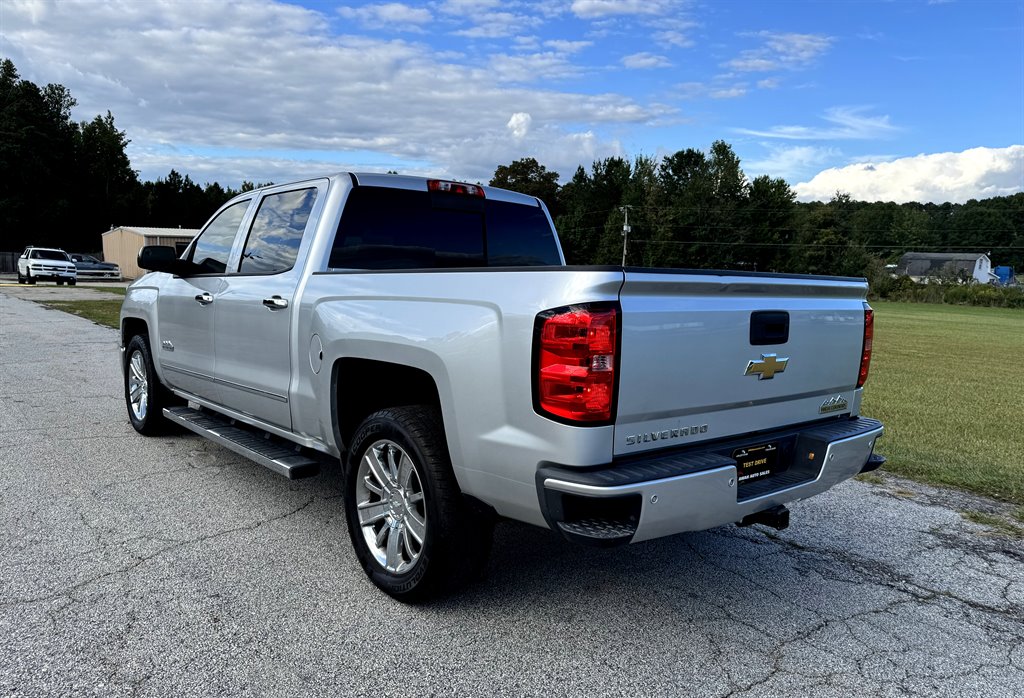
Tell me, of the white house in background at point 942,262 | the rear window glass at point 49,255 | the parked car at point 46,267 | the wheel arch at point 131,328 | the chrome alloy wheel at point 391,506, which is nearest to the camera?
the chrome alloy wheel at point 391,506

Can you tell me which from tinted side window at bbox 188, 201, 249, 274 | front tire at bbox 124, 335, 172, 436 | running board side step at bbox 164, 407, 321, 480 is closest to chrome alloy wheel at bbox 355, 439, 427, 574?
running board side step at bbox 164, 407, 321, 480

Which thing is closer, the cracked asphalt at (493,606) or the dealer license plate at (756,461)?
the cracked asphalt at (493,606)

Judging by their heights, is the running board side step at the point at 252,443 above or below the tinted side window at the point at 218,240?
below

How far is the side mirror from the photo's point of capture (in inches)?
208

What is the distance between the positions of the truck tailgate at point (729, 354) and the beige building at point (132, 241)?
53111 millimetres

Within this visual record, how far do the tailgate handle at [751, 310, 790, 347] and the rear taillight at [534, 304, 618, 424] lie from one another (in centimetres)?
84

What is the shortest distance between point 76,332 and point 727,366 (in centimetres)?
1519

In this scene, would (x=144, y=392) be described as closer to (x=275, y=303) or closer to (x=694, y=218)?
(x=275, y=303)

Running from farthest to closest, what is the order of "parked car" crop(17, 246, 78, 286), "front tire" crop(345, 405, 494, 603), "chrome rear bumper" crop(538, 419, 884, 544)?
"parked car" crop(17, 246, 78, 286) < "front tire" crop(345, 405, 494, 603) < "chrome rear bumper" crop(538, 419, 884, 544)

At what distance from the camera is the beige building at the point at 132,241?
180 ft

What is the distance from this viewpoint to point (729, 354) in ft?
10.5

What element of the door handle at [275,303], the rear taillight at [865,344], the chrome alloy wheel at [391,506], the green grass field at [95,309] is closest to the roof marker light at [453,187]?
the door handle at [275,303]

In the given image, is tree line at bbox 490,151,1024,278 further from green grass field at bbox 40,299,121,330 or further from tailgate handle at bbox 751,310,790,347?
tailgate handle at bbox 751,310,790,347

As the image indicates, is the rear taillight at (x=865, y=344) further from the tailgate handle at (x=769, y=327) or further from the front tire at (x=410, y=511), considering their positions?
the front tire at (x=410, y=511)
